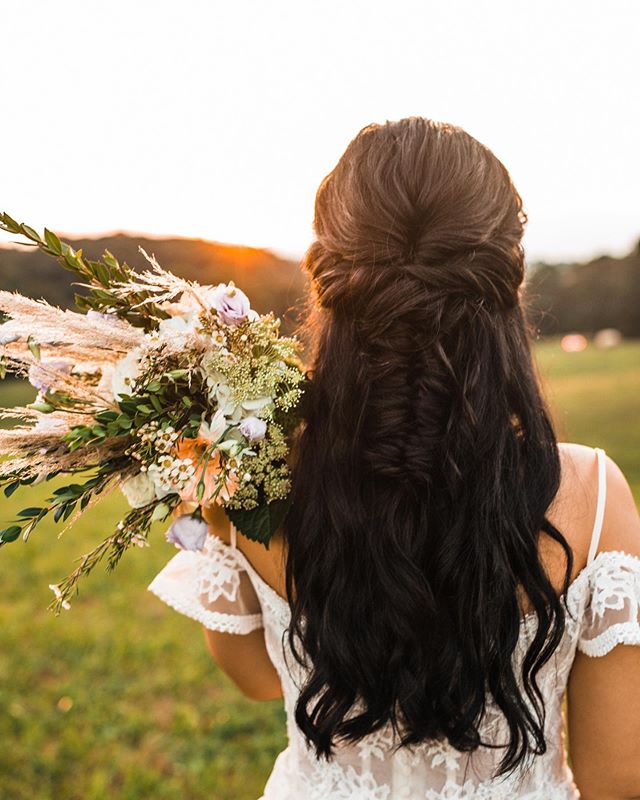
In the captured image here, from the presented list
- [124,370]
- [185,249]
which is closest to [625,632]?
[124,370]

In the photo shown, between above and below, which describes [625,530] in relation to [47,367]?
below

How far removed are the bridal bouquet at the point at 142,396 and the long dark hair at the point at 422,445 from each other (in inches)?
5.4

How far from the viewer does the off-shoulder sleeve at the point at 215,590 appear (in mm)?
1769

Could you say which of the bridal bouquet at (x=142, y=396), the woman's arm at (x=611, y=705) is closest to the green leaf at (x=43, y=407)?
the bridal bouquet at (x=142, y=396)

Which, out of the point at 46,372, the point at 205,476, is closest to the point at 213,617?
the point at 205,476

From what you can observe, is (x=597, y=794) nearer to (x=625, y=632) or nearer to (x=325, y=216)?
(x=625, y=632)

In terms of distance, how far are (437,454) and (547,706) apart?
0.68m

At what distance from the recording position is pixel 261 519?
150 cm

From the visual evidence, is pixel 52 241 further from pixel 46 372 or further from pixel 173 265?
pixel 173 265

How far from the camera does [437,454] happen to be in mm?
1407

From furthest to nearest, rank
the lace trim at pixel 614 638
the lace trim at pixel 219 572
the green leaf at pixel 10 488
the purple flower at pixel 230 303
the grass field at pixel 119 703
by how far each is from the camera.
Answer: the grass field at pixel 119 703, the lace trim at pixel 219 572, the lace trim at pixel 614 638, the purple flower at pixel 230 303, the green leaf at pixel 10 488

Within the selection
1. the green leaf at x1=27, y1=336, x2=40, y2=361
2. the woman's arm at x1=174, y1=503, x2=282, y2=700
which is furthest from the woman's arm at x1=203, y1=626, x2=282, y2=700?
the green leaf at x1=27, y1=336, x2=40, y2=361

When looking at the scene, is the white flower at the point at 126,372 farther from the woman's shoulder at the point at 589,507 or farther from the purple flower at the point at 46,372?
the woman's shoulder at the point at 589,507

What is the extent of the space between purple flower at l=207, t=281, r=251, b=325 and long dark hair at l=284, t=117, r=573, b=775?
0.17 metres
